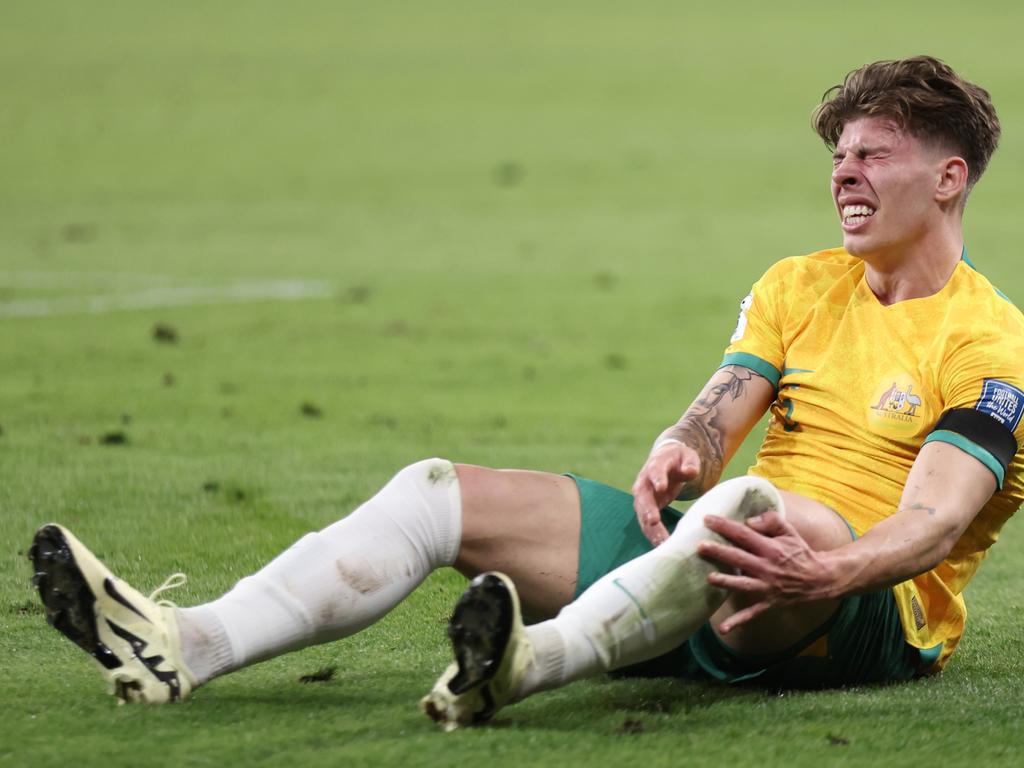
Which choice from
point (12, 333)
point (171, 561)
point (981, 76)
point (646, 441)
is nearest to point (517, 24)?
point (981, 76)

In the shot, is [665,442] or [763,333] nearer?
[665,442]

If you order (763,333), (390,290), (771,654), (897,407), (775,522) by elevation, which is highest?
(763,333)

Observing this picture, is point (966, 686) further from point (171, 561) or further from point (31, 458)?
point (31, 458)

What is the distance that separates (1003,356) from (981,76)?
19828mm

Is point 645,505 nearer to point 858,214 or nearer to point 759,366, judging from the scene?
point 759,366

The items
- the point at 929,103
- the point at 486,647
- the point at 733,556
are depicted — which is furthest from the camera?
the point at 929,103

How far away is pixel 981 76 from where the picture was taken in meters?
22.3

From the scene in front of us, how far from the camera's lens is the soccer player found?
3150 mm

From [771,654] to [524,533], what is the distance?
53 centimetres

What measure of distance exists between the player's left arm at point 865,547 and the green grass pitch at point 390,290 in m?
0.27

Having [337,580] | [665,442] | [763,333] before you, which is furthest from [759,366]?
[337,580]

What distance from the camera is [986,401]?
3387mm

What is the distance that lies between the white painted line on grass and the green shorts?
7355 mm

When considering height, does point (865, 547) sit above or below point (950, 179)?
below
